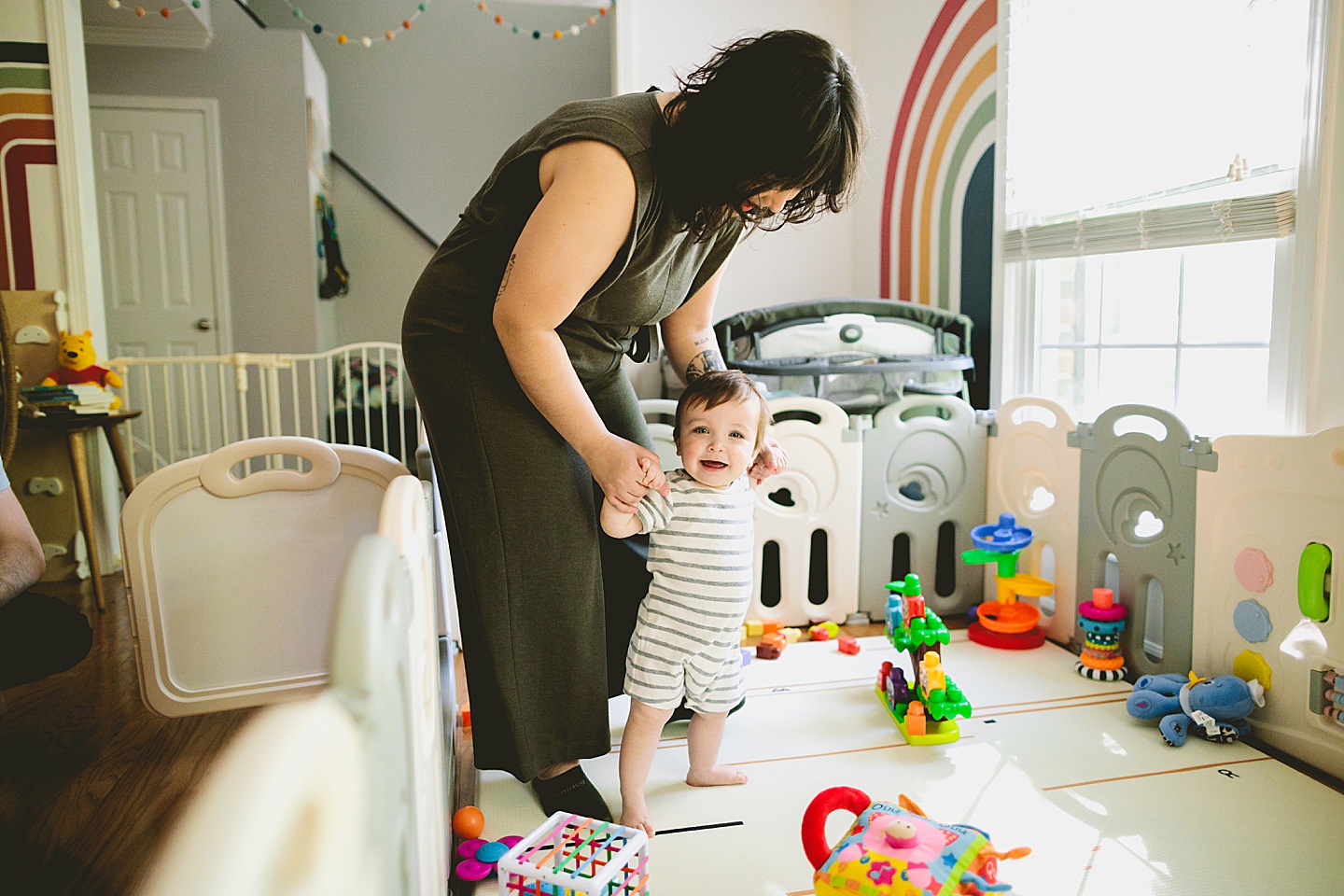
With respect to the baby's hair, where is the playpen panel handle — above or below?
below

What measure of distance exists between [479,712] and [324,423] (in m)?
3.37

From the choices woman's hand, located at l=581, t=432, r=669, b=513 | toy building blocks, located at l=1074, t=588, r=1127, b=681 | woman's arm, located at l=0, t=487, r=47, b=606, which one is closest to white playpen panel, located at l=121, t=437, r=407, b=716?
woman's arm, located at l=0, t=487, r=47, b=606

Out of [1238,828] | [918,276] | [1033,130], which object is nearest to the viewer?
[1238,828]

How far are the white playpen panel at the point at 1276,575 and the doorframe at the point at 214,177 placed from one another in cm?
410

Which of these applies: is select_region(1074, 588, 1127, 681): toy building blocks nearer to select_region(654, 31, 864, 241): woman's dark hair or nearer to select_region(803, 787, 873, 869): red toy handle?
select_region(803, 787, 873, 869): red toy handle

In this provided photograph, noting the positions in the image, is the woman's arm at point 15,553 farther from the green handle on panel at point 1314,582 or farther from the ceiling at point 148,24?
the ceiling at point 148,24

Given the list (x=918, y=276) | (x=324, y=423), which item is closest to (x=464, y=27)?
(x=324, y=423)

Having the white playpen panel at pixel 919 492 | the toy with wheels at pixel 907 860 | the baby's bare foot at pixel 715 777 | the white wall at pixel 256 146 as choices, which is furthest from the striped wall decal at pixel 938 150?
the white wall at pixel 256 146

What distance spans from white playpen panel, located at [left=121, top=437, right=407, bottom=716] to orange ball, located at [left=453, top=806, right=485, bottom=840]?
0.43m

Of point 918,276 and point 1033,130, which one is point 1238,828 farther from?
point 918,276

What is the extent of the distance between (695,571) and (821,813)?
393 mm

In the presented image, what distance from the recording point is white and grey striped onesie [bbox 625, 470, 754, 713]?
1284mm

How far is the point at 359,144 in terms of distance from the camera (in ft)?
15.8

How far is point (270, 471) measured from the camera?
1496 mm
